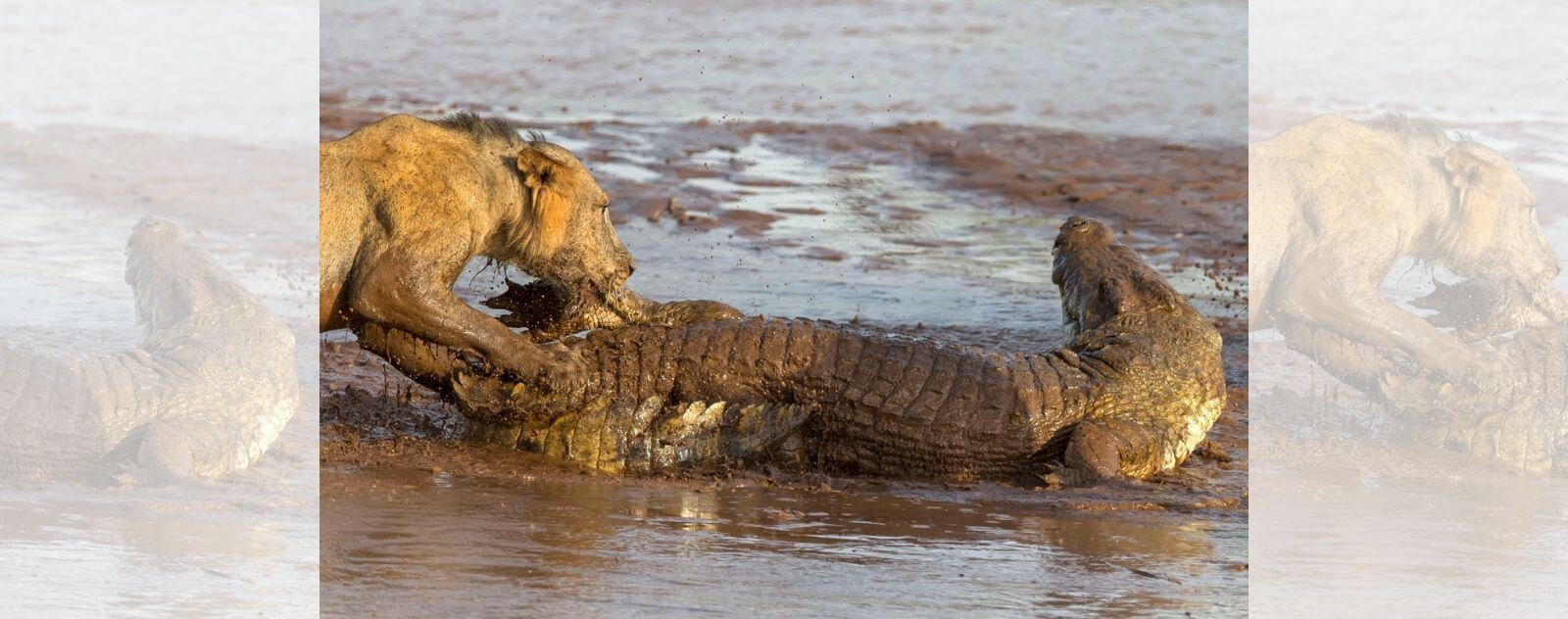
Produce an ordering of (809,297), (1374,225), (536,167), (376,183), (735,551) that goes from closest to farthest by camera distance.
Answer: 1. (735,551)
2. (376,183)
3. (536,167)
4. (1374,225)
5. (809,297)

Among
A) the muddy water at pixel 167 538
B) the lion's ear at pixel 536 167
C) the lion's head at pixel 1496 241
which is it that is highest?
the lion's ear at pixel 536 167

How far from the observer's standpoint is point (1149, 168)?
50.2ft

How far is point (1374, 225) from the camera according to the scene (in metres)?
9.01

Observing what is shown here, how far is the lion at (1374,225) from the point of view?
29.3ft

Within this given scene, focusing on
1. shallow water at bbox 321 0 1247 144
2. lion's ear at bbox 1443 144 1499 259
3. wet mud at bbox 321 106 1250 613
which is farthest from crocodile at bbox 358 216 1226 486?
shallow water at bbox 321 0 1247 144

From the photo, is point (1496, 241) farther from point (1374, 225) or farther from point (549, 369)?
point (549, 369)

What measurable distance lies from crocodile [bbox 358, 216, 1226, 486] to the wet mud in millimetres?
127

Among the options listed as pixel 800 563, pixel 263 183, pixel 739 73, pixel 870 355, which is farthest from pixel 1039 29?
pixel 800 563

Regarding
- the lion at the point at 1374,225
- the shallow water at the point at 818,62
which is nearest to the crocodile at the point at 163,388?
the lion at the point at 1374,225

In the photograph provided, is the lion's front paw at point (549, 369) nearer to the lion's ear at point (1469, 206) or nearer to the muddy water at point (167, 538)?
the muddy water at point (167, 538)

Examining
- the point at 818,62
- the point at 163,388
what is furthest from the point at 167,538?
the point at 818,62

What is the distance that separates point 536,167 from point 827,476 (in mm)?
1709

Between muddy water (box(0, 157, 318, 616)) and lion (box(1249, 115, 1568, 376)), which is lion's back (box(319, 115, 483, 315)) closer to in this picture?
muddy water (box(0, 157, 318, 616))

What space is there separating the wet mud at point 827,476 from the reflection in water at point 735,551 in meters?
0.01
